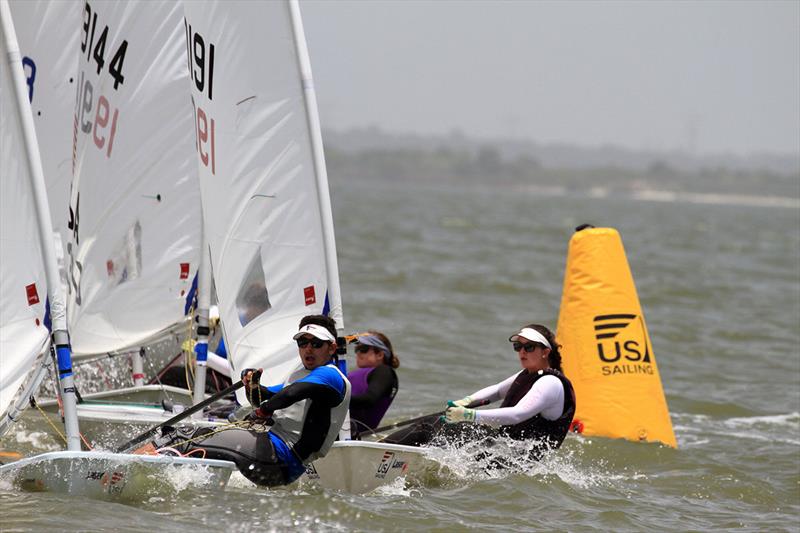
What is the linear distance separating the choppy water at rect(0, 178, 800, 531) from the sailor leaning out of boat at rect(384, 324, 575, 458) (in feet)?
0.68

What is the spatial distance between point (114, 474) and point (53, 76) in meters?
4.27

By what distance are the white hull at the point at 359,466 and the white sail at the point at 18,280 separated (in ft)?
5.08

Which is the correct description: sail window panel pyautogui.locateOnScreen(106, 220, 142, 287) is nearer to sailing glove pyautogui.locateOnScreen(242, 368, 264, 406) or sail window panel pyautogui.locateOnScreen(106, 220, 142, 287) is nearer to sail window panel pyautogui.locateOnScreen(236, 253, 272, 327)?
sail window panel pyautogui.locateOnScreen(236, 253, 272, 327)

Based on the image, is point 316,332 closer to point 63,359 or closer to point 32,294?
point 63,359

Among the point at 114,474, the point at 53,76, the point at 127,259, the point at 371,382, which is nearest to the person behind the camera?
the point at 114,474

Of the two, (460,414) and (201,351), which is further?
(201,351)

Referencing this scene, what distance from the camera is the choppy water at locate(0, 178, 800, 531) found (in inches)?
254

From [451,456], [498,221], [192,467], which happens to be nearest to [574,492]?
[451,456]

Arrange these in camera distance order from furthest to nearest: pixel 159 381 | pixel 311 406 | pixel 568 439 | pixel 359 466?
pixel 568 439 < pixel 159 381 < pixel 359 466 < pixel 311 406

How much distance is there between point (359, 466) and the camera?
22.8 feet

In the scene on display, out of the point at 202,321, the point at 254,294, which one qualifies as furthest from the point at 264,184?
the point at 202,321

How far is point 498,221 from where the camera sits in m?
49.8

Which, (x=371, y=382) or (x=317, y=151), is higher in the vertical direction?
(x=317, y=151)

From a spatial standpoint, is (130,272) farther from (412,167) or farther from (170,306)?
(412,167)
